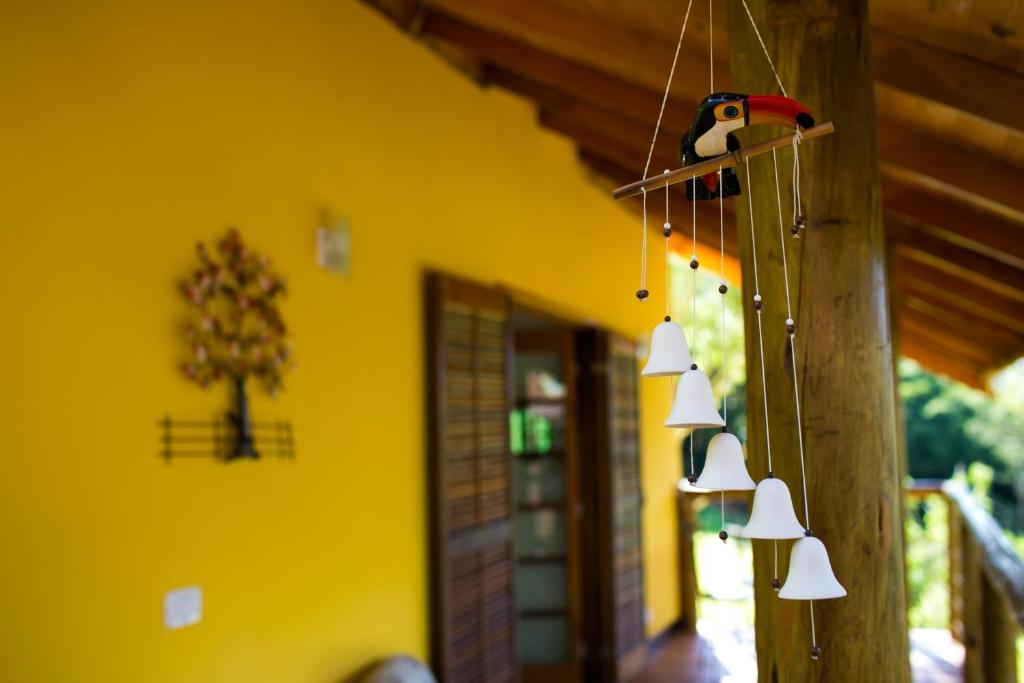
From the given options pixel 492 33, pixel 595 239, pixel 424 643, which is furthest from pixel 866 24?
pixel 595 239

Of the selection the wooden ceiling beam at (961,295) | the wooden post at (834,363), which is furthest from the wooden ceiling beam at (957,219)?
the wooden post at (834,363)

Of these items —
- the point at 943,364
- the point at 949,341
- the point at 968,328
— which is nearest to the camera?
the point at 968,328

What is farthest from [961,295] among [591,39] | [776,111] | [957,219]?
[776,111]

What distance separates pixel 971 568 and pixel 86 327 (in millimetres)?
4365

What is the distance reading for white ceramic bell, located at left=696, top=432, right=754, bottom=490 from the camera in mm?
1639

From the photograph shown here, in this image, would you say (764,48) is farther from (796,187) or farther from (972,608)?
(972,608)

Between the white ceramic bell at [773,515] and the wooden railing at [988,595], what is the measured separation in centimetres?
167

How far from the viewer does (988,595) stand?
4227 mm

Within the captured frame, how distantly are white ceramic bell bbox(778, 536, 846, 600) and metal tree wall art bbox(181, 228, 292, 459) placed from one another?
159 centimetres

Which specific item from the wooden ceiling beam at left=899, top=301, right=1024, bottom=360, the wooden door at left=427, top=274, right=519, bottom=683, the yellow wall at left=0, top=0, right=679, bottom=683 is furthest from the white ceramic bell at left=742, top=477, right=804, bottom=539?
the wooden ceiling beam at left=899, top=301, right=1024, bottom=360

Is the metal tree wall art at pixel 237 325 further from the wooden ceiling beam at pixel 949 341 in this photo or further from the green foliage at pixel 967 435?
the green foliage at pixel 967 435

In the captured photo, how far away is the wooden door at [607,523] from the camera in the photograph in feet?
19.3

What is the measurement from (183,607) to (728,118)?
5.89 feet

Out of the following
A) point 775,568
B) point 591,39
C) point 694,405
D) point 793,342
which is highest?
point 591,39
